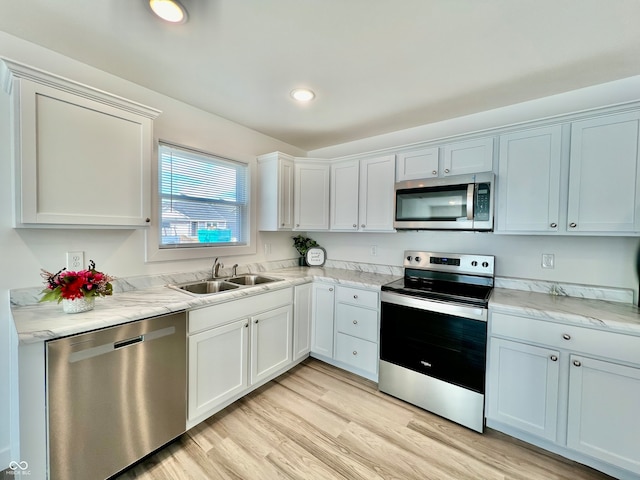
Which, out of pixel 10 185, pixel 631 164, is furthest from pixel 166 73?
pixel 631 164

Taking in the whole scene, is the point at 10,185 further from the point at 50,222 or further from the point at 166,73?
the point at 166,73

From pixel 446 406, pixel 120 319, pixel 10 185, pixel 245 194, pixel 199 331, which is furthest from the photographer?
pixel 245 194

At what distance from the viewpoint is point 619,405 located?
150 centimetres

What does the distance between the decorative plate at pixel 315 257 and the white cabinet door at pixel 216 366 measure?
4.64 ft

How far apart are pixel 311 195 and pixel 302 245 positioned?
0.72m

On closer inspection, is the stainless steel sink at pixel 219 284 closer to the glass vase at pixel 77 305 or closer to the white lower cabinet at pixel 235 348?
the white lower cabinet at pixel 235 348

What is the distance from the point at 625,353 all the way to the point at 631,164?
45.1 inches

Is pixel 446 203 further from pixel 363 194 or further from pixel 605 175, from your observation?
pixel 605 175

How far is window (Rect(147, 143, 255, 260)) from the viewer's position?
7.42ft

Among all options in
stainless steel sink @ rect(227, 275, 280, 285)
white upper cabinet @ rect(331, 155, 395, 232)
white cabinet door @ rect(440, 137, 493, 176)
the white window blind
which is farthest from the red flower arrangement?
white cabinet door @ rect(440, 137, 493, 176)

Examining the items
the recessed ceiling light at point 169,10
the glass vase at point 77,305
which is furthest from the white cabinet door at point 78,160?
the recessed ceiling light at point 169,10

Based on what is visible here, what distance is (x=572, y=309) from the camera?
67.6 inches

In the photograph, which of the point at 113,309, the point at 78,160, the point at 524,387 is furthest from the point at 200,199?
the point at 524,387

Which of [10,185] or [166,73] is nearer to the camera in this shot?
[10,185]
